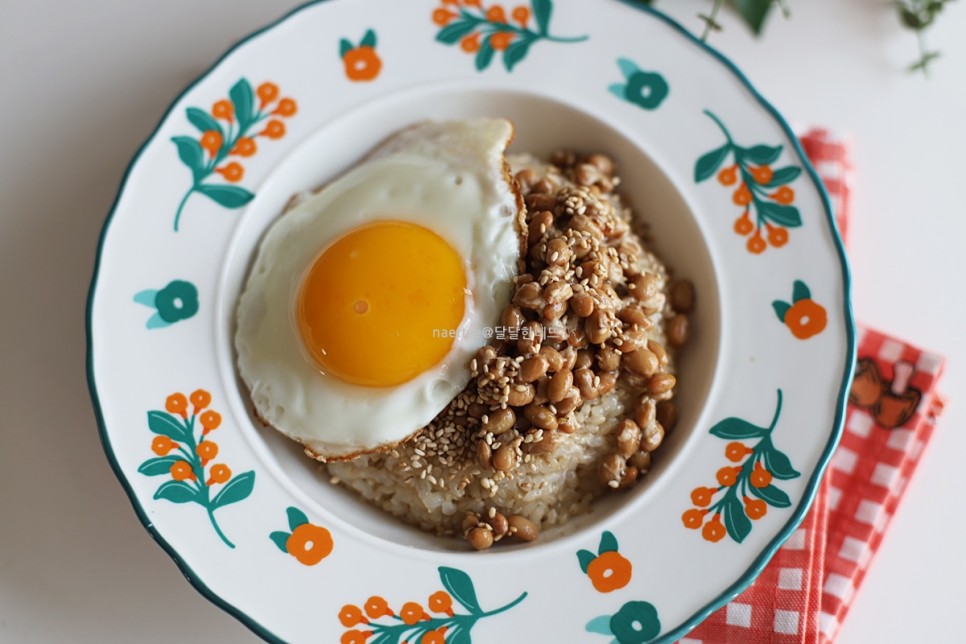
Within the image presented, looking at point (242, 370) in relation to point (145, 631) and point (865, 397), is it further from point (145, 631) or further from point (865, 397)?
point (865, 397)

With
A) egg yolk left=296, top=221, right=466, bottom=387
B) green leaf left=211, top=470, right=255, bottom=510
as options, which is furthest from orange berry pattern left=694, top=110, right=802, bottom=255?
green leaf left=211, top=470, right=255, bottom=510

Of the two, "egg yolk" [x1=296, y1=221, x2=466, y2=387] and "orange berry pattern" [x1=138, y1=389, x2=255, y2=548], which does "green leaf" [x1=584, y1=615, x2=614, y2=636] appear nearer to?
"egg yolk" [x1=296, y1=221, x2=466, y2=387]

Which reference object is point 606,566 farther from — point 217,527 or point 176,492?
point 176,492

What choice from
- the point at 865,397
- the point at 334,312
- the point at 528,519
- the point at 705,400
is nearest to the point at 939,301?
the point at 865,397

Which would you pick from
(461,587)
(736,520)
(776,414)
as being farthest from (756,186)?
(461,587)

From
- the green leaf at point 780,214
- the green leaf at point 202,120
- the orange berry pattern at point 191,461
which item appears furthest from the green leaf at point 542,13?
the orange berry pattern at point 191,461
